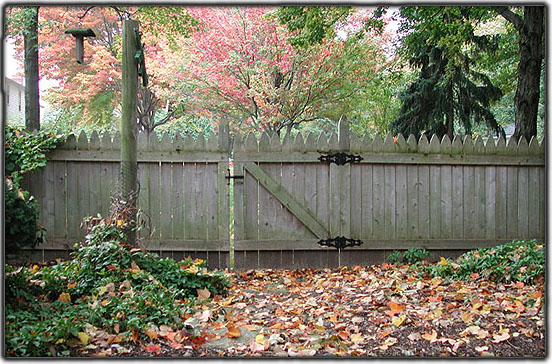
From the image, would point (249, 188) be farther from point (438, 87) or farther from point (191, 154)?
point (438, 87)

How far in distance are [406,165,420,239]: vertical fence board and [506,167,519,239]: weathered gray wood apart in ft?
3.82

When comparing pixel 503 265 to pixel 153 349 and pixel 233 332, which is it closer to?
pixel 233 332

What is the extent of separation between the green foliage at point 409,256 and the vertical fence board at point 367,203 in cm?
35

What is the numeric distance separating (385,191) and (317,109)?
7068 mm

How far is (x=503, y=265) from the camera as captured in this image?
4.29 m

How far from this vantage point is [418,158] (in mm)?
5539

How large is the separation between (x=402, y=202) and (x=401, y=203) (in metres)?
0.02

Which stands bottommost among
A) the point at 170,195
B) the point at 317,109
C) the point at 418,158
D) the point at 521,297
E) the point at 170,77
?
the point at 521,297

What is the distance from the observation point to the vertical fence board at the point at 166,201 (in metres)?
5.32

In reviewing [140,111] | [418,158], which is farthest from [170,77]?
[418,158]

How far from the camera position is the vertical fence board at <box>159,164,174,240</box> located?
17.4 ft

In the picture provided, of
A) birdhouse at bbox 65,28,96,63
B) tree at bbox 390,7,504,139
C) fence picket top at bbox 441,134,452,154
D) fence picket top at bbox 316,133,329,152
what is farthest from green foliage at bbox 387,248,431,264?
tree at bbox 390,7,504,139

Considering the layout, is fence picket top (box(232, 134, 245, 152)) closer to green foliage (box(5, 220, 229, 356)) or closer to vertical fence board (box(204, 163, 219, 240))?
vertical fence board (box(204, 163, 219, 240))

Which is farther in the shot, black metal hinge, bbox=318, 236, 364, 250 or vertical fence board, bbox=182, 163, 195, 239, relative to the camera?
black metal hinge, bbox=318, 236, 364, 250
